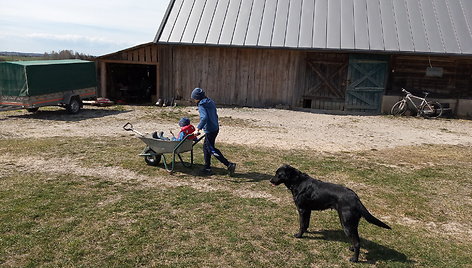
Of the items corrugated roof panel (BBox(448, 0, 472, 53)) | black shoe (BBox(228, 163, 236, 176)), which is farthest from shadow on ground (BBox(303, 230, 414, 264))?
corrugated roof panel (BBox(448, 0, 472, 53))

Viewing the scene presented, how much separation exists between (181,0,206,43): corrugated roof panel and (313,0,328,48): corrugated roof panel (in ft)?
19.0

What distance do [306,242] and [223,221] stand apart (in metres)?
1.28

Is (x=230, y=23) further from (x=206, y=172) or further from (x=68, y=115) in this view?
(x=206, y=172)

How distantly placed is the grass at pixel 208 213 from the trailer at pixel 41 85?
5049 mm

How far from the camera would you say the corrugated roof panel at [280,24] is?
57.6 ft

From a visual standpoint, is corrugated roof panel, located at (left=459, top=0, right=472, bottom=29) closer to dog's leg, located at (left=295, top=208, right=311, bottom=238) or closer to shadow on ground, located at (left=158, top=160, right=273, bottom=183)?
shadow on ground, located at (left=158, top=160, right=273, bottom=183)

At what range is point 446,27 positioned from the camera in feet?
57.9

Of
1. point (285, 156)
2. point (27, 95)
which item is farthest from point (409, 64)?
point (27, 95)

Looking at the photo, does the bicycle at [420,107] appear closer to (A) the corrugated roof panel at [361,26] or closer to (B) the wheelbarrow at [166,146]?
(A) the corrugated roof panel at [361,26]

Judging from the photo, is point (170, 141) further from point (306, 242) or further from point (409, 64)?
point (409, 64)

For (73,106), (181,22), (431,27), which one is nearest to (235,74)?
(181,22)

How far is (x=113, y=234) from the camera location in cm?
516

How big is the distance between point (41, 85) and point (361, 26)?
1419 cm

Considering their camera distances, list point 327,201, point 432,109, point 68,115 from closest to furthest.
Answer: point 327,201, point 68,115, point 432,109
